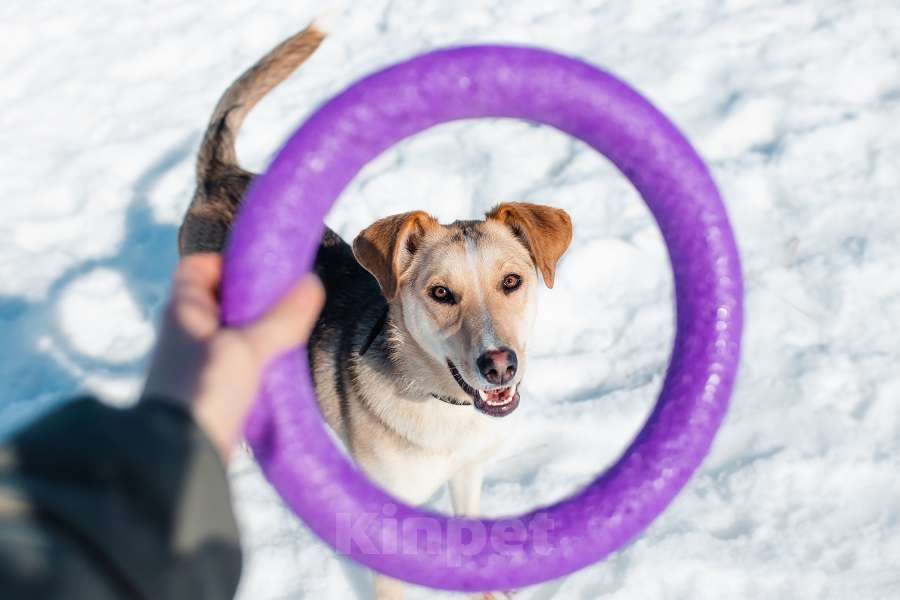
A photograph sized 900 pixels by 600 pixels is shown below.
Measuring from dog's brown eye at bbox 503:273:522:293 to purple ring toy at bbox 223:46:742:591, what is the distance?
2.15ft

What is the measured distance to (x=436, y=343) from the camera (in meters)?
3.31

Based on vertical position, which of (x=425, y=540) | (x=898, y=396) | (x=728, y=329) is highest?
(x=898, y=396)

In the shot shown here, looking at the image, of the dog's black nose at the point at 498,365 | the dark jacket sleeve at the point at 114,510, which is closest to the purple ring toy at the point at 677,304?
the dog's black nose at the point at 498,365

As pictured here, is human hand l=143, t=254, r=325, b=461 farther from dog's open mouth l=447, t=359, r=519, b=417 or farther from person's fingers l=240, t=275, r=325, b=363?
dog's open mouth l=447, t=359, r=519, b=417

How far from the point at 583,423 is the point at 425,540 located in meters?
1.60

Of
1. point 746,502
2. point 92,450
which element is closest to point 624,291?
point 746,502

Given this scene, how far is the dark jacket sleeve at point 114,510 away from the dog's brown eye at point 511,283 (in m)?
2.19

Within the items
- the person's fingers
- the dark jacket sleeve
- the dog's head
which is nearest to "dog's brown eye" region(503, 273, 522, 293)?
the dog's head

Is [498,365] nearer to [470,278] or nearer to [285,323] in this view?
[470,278]

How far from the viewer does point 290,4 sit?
7.39m

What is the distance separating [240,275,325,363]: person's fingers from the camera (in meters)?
1.86

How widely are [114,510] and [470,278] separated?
7.64 ft

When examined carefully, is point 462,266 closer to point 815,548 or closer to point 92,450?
point 815,548

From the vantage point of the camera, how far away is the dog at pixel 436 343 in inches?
127
